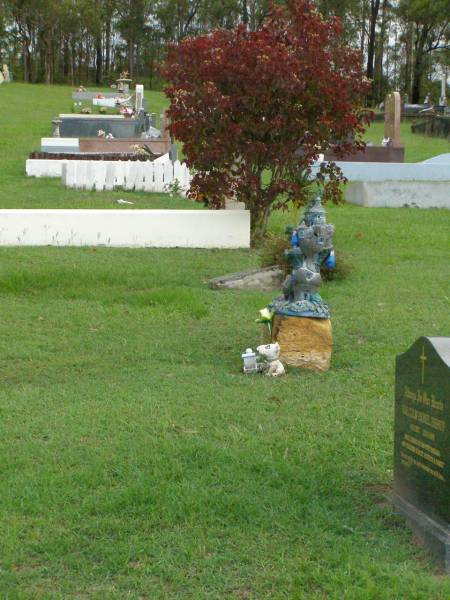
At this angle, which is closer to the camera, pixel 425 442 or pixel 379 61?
pixel 425 442

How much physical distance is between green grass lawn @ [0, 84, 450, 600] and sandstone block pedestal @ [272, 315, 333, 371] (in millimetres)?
159

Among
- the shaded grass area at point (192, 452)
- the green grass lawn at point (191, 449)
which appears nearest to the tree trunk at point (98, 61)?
the green grass lawn at point (191, 449)

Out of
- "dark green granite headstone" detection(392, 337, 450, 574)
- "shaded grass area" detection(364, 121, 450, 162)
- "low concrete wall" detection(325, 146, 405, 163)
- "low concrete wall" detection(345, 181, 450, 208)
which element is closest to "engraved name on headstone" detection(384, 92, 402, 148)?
→ "low concrete wall" detection(325, 146, 405, 163)

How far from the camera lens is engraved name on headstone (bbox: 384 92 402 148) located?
24250 millimetres

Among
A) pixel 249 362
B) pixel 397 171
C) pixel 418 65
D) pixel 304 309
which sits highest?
pixel 418 65

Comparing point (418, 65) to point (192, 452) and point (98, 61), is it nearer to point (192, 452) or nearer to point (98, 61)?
point (98, 61)

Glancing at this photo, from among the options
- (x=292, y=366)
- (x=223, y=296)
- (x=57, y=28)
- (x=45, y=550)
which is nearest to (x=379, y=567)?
(x=45, y=550)

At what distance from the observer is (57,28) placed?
67.3 meters

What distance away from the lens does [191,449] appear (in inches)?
208

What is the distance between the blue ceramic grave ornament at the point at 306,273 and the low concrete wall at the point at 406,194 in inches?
407

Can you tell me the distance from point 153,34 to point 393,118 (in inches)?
1992

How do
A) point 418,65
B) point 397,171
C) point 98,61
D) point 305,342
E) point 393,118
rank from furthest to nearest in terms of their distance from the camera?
point 98,61, point 418,65, point 393,118, point 397,171, point 305,342

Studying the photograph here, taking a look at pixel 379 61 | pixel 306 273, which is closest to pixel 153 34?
pixel 379 61

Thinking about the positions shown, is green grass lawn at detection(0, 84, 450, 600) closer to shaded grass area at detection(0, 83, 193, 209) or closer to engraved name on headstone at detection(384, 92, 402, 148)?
shaded grass area at detection(0, 83, 193, 209)
